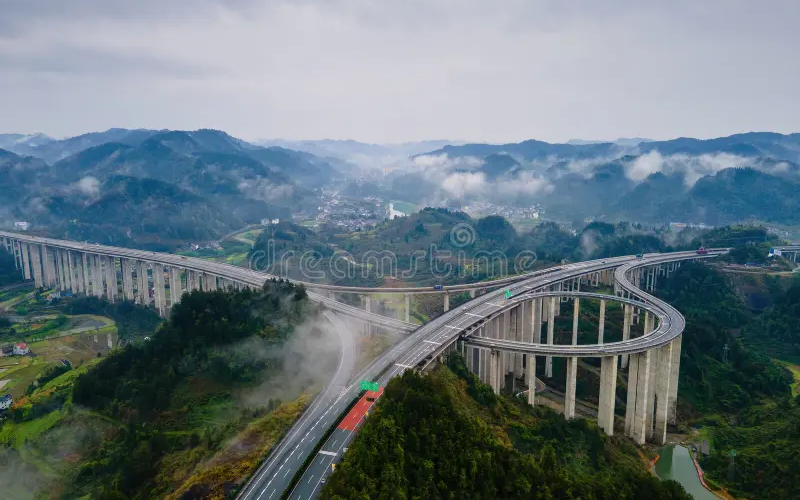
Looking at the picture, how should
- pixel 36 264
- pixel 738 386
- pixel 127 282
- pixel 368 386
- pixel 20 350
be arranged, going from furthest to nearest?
pixel 36 264
pixel 127 282
pixel 20 350
pixel 738 386
pixel 368 386

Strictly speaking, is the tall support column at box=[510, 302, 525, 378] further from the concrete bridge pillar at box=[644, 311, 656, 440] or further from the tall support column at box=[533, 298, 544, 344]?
the concrete bridge pillar at box=[644, 311, 656, 440]

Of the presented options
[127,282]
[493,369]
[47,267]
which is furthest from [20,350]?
[493,369]

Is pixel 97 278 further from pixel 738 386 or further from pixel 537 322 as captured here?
pixel 738 386

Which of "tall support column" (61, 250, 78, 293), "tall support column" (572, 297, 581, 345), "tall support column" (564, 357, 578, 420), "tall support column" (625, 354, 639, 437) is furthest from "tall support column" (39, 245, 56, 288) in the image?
"tall support column" (625, 354, 639, 437)

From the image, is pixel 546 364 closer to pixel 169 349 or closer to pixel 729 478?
pixel 729 478

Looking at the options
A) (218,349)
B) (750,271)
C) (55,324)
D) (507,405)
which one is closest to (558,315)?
(507,405)

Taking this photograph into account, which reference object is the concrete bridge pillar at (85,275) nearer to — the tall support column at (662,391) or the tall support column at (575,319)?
the tall support column at (575,319)

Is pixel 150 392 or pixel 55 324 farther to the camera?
pixel 55 324
